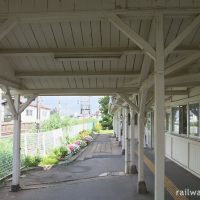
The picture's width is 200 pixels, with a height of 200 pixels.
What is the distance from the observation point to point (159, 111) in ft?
17.0

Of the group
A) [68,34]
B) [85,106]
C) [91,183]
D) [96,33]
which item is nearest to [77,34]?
[68,34]

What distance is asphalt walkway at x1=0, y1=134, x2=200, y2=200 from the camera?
8.98 metres

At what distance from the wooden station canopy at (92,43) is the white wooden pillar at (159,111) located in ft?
0.40

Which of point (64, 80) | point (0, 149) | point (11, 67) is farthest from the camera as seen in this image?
point (0, 149)

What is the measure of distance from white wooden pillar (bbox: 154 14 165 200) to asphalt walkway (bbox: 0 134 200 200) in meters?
3.35

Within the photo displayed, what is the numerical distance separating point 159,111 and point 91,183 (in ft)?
19.7

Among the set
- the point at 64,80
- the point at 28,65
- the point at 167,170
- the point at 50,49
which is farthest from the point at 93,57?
the point at 167,170

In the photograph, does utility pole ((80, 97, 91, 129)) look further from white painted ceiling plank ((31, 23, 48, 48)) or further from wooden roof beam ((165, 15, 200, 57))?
wooden roof beam ((165, 15, 200, 57))

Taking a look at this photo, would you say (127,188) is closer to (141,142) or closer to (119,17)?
(141,142)

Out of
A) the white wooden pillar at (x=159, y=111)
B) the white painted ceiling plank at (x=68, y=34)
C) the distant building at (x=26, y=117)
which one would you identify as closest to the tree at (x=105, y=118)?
the distant building at (x=26, y=117)

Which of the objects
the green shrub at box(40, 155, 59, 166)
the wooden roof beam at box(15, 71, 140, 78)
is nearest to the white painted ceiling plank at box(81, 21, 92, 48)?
the wooden roof beam at box(15, 71, 140, 78)

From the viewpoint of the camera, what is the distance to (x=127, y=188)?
32.1ft

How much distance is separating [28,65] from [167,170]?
249 inches

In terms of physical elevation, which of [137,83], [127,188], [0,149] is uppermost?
[137,83]
